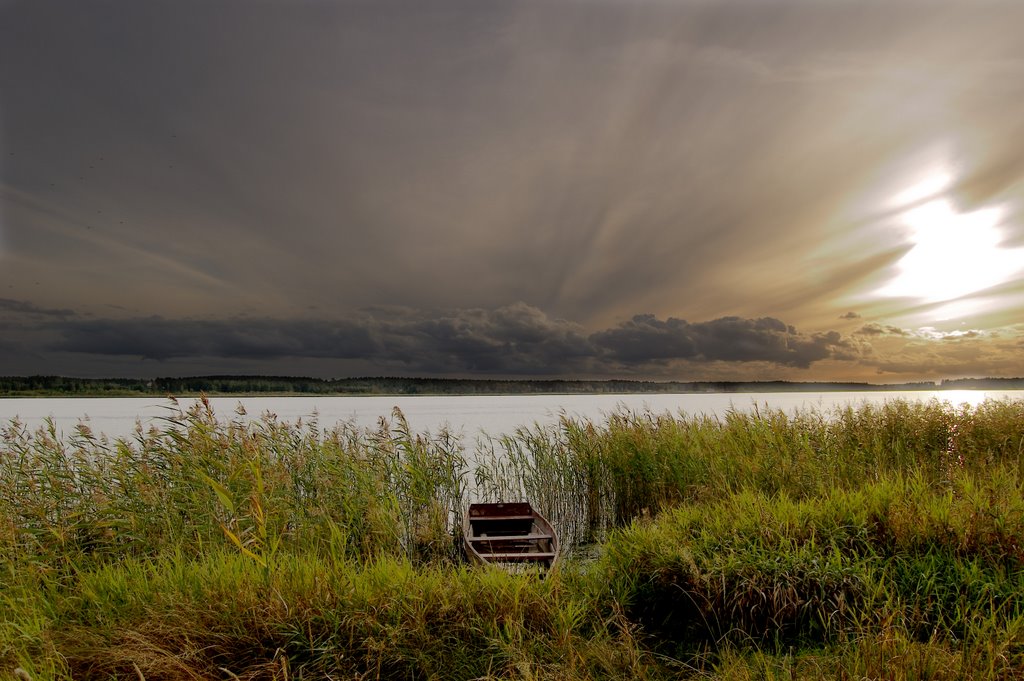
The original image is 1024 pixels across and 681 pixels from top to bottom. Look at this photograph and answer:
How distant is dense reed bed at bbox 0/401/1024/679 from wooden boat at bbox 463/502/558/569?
920 mm

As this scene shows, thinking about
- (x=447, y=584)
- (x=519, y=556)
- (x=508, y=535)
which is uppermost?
(x=447, y=584)

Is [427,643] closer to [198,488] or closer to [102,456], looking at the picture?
[198,488]

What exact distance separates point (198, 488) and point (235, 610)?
5010mm

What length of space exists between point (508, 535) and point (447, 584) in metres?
6.83

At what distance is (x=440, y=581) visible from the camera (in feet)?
20.9

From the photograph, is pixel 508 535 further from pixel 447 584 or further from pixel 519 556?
pixel 447 584

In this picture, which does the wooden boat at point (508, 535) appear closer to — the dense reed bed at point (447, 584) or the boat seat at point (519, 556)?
the boat seat at point (519, 556)

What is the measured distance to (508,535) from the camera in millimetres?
13102

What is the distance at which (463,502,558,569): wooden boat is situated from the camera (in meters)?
9.88

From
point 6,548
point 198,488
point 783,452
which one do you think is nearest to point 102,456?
point 198,488

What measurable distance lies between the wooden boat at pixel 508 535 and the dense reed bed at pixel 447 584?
92cm

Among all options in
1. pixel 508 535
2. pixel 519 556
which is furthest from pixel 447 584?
pixel 508 535

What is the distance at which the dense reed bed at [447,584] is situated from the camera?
17.1 ft

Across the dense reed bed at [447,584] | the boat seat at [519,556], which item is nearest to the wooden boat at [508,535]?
the boat seat at [519,556]
